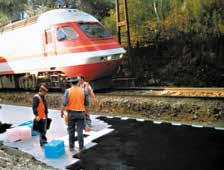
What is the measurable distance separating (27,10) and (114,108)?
72.5 ft

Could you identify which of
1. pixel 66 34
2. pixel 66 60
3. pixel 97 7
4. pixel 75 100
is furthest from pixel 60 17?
pixel 97 7

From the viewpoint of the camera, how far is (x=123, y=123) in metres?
11.1

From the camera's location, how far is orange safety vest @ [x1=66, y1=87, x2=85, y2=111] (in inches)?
340

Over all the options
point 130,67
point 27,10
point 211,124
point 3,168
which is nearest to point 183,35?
point 130,67

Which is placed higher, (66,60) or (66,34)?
(66,34)

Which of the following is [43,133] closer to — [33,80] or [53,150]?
[53,150]

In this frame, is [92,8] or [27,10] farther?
[27,10]

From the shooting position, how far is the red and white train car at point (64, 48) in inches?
603

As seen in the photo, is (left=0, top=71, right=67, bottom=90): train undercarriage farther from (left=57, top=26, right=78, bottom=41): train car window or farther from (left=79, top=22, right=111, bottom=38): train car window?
(left=79, top=22, right=111, bottom=38): train car window

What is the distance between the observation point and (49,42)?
1625 cm

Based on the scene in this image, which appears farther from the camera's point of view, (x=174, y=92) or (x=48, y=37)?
(x=48, y=37)

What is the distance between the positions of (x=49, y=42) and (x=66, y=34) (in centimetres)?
105

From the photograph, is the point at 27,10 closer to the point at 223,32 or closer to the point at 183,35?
the point at 183,35

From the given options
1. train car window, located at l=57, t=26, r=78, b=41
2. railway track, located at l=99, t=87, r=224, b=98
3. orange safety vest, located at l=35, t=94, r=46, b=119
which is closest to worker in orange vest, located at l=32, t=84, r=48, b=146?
orange safety vest, located at l=35, t=94, r=46, b=119
